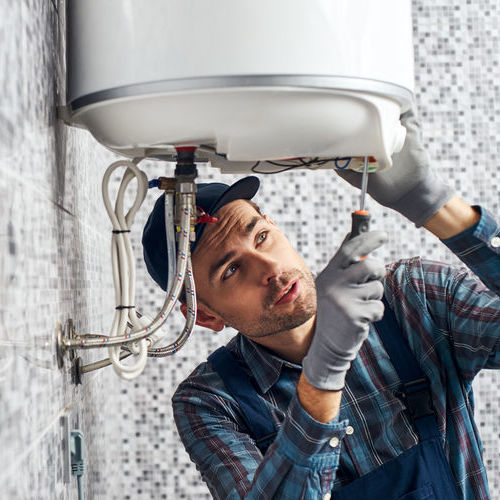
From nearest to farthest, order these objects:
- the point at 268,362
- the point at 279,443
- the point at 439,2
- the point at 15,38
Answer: the point at 15,38 < the point at 279,443 < the point at 268,362 < the point at 439,2

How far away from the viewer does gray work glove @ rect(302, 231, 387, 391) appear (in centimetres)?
82

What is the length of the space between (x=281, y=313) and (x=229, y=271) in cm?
11

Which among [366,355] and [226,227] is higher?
[226,227]

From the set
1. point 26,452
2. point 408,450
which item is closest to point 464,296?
point 408,450

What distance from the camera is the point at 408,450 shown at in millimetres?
1107

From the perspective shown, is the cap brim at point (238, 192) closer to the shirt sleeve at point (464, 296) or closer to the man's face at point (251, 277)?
the man's face at point (251, 277)

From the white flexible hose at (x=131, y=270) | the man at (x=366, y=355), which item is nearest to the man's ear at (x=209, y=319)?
the man at (x=366, y=355)

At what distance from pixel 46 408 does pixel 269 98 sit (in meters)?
0.38

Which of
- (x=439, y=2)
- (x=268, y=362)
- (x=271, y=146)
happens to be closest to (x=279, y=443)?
(x=268, y=362)

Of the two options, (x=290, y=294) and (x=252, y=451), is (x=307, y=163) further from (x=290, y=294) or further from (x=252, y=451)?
(x=252, y=451)

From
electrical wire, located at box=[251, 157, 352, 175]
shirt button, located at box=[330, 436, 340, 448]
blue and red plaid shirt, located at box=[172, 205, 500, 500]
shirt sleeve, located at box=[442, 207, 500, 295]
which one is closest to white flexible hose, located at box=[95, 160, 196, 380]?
electrical wire, located at box=[251, 157, 352, 175]

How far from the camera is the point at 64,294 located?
788mm

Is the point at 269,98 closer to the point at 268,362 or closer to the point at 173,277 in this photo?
the point at 173,277

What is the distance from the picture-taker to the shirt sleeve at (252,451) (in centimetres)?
88
